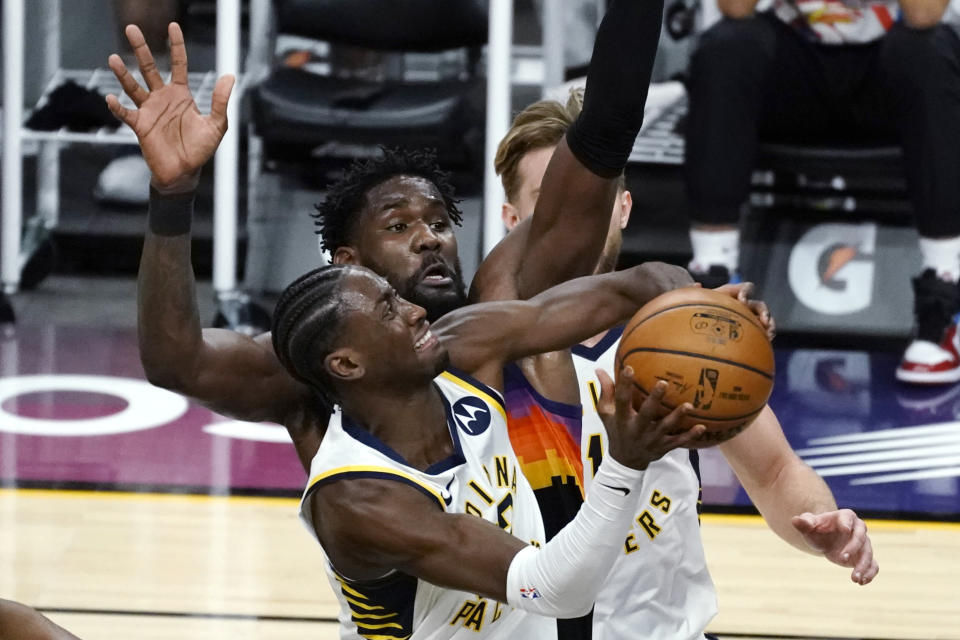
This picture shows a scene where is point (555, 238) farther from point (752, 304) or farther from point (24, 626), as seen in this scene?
point (24, 626)

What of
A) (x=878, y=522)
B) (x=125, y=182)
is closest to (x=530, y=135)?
(x=878, y=522)

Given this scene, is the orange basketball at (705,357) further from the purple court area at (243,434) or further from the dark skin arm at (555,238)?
the purple court area at (243,434)

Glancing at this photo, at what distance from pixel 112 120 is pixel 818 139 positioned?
3389 millimetres

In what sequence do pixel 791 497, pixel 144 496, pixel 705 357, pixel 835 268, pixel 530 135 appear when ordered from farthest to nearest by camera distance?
pixel 835 268 < pixel 144 496 < pixel 530 135 < pixel 791 497 < pixel 705 357

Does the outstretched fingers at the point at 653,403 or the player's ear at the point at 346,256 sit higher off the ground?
the outstretched fingers at the point at 653,403

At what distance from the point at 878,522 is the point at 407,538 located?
3002 mm

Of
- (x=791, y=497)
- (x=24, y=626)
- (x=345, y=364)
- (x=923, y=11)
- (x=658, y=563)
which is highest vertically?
(x=923, y=11)

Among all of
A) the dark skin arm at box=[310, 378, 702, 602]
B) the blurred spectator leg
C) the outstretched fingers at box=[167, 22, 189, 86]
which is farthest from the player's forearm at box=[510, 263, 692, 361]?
the blurred spectator leg

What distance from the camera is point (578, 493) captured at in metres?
3.17

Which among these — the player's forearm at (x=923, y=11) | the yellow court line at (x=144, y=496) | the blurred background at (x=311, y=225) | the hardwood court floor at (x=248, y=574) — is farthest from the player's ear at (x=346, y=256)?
the player's forearm at (x=923, y=11)

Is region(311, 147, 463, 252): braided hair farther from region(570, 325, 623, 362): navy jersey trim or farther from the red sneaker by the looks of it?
the red sneaker

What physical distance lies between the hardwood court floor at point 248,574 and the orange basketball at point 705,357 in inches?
80.1

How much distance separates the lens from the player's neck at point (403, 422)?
2.86 meters

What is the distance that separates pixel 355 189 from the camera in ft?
11.0
